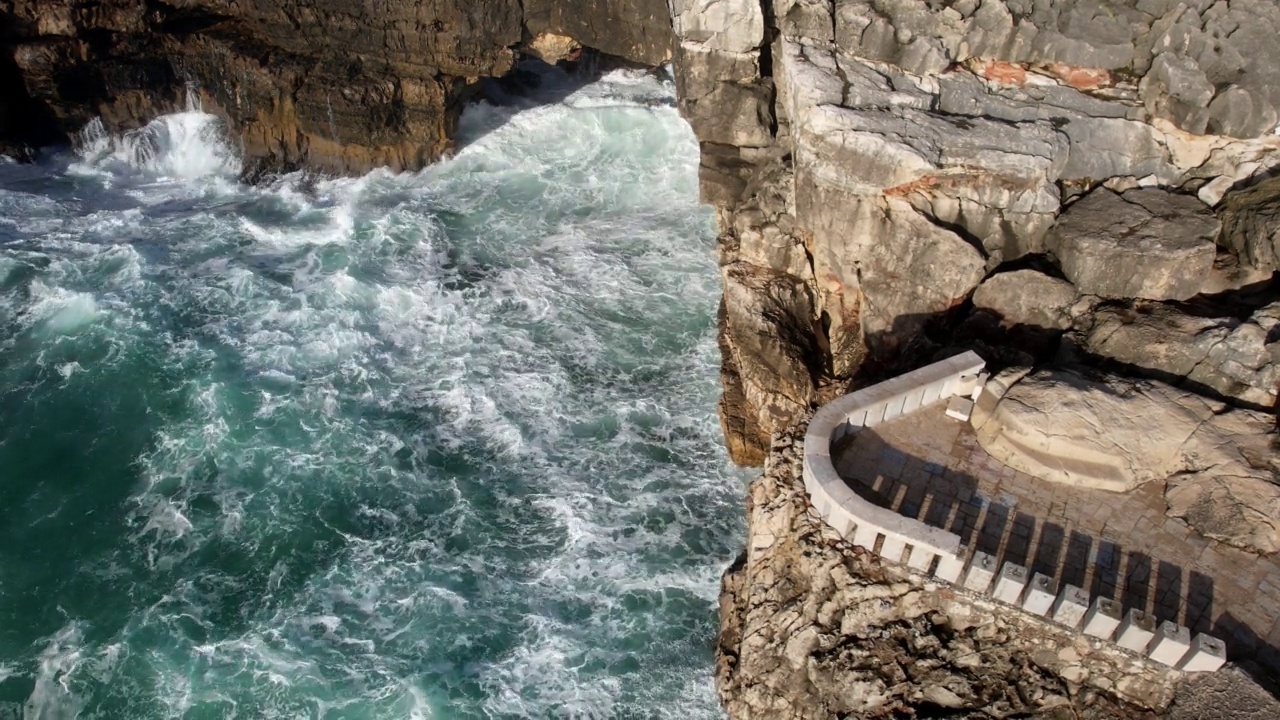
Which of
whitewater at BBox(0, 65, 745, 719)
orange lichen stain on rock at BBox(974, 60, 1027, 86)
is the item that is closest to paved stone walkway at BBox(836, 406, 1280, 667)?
whitewater at BBox(0, 65, 745, 719)

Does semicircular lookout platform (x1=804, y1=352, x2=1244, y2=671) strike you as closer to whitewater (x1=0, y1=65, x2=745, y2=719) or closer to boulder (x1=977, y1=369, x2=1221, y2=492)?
boulder (x1=977, y1=369, x2=1221, y2=492)

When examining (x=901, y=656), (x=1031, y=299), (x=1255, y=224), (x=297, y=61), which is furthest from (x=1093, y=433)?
(x=297, y=61)

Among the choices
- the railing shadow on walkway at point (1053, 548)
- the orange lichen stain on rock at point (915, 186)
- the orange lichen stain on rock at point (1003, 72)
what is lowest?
the railing shadow on walkway at point (1053, 548)

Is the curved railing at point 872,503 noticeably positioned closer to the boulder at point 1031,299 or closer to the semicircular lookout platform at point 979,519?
the semicircular lookout platform at point 979,519

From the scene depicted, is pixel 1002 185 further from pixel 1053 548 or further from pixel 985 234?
pixel 1053 548

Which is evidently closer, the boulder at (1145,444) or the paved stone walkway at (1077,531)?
the paved stone walkway at (1077,531)

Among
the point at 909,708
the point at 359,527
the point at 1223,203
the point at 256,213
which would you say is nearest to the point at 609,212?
the point at 256,213

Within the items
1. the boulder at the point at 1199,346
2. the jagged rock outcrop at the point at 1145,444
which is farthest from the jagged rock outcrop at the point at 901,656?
the boulder at the point at 1199,346
